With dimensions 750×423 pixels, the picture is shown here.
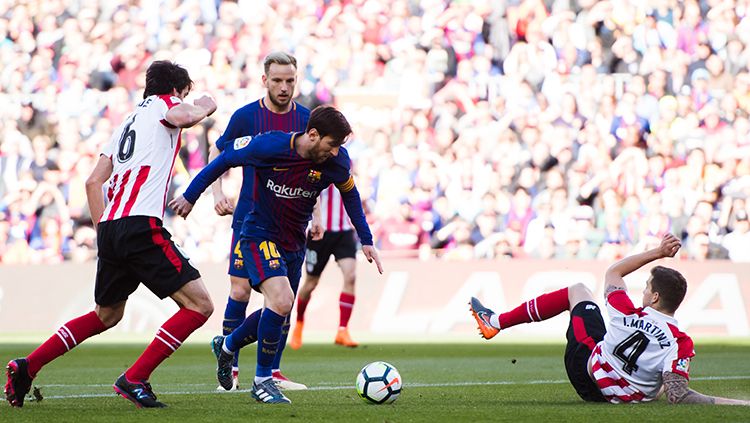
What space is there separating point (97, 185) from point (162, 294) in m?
0.75

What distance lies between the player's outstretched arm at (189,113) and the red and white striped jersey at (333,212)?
747 centimetres

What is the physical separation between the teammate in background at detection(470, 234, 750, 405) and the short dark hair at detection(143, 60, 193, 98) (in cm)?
276

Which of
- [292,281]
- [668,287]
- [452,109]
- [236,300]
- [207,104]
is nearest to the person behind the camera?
[668,287]

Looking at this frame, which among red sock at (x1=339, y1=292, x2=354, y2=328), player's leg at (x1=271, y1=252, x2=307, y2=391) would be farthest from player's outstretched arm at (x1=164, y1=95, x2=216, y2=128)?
red sock at (x1=339, y1=292, x2=354, y2=328)

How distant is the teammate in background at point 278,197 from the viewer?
698 centimetres

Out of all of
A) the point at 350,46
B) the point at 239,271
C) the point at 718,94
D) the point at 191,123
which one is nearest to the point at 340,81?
the point at 350,46

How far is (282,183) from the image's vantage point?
7.38 m

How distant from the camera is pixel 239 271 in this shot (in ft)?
26.5

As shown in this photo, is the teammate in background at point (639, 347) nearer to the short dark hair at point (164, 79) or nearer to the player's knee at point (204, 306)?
the player's knee at point (204, 306)

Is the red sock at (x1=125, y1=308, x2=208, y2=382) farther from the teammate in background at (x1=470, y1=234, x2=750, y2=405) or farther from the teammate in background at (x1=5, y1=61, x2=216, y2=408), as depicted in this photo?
the teammate in background at (x1=470, y1=234, x2=750, y2=405)

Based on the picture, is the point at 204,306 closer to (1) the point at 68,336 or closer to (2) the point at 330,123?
(1) the point at 68,336

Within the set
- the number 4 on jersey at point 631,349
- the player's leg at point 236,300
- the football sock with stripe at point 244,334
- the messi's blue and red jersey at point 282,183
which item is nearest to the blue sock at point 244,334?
the football sock with stripe at point 244,334

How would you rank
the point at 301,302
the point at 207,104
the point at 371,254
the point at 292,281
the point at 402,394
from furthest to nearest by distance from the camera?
the point at 301,302
the point at 292,281
the point at 402,394
the point at 371,254
the point at 207,104

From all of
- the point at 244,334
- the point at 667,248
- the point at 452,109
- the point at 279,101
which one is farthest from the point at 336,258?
the point at 667,248
